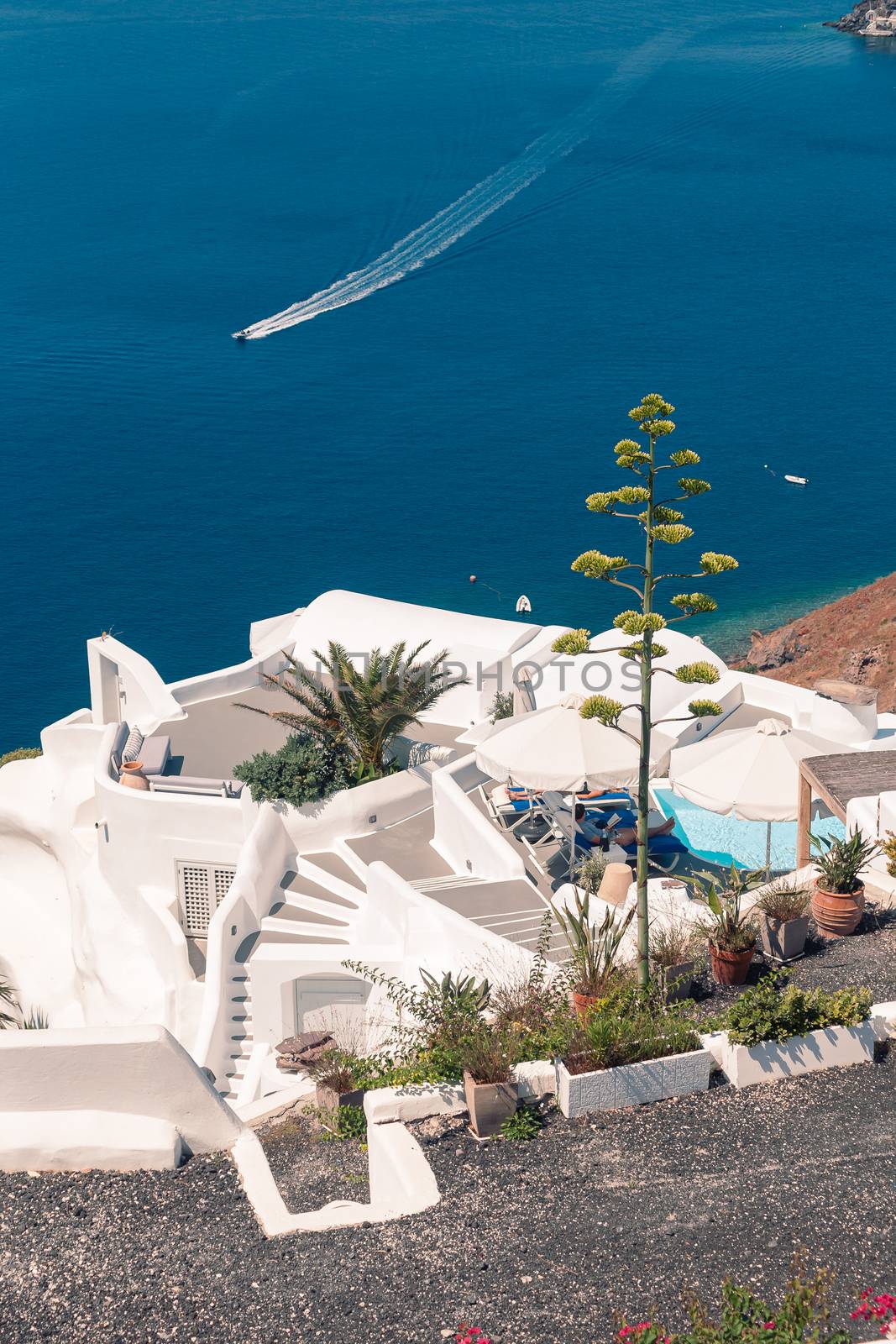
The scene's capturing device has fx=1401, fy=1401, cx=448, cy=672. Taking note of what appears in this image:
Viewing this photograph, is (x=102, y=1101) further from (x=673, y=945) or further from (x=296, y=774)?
(x=296, y=774)

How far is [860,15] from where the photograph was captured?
122875 millimetres

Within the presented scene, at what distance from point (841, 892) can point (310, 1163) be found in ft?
19.3

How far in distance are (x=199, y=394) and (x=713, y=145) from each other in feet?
153

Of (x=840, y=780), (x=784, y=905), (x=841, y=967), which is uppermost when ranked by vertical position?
(x=840, y=780)

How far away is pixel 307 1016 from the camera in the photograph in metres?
19.4

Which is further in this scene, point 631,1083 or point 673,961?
point 673,961

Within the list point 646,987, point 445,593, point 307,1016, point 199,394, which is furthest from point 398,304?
point 646,987

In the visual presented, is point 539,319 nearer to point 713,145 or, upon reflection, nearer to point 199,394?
point 199,394

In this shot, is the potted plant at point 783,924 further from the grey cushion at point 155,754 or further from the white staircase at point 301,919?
the grey cushion at point 155,754

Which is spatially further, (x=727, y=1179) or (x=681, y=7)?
(x=681, y=7)

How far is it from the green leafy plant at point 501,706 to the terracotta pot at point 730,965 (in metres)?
11.9

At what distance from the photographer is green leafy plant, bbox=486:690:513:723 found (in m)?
25.2

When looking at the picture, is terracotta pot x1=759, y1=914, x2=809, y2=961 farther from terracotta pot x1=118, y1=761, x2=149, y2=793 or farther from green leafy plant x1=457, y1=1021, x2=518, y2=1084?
terracotta pot x1=118, y1=761, x2=149, y2=793

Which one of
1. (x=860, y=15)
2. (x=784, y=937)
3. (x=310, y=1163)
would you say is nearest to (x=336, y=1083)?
(x=310, y=1163)
